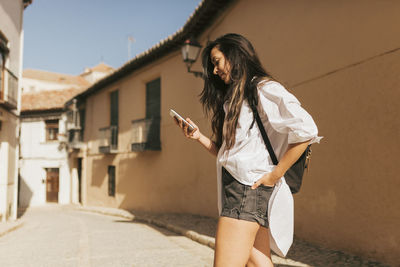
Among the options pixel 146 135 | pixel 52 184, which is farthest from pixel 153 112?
pixel 52 184

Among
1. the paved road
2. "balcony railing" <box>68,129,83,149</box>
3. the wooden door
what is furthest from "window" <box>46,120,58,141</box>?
the paved road

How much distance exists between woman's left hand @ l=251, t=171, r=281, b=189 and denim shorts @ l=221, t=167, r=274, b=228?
3 centimetres

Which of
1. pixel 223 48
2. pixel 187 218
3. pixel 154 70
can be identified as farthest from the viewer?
pixel 154 70

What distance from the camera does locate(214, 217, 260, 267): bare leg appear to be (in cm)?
148

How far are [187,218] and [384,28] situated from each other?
6.45m

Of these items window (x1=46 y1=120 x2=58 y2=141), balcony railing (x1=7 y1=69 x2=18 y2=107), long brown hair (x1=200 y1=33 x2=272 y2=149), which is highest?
balcony railing (x1=7 y1=69 x2=18 y2=107)

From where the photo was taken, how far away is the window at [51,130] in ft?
74.1

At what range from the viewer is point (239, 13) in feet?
Result: 25.9

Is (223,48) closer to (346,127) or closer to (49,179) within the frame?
(346,127)

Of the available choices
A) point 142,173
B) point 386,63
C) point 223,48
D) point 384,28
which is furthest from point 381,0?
point 142,173

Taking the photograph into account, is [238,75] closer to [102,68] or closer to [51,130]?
[51,130]

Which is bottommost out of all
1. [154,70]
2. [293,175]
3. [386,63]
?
[293,175]

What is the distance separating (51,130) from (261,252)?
23339mm

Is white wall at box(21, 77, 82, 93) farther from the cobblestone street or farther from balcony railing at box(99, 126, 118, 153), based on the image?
the cobblestone street
